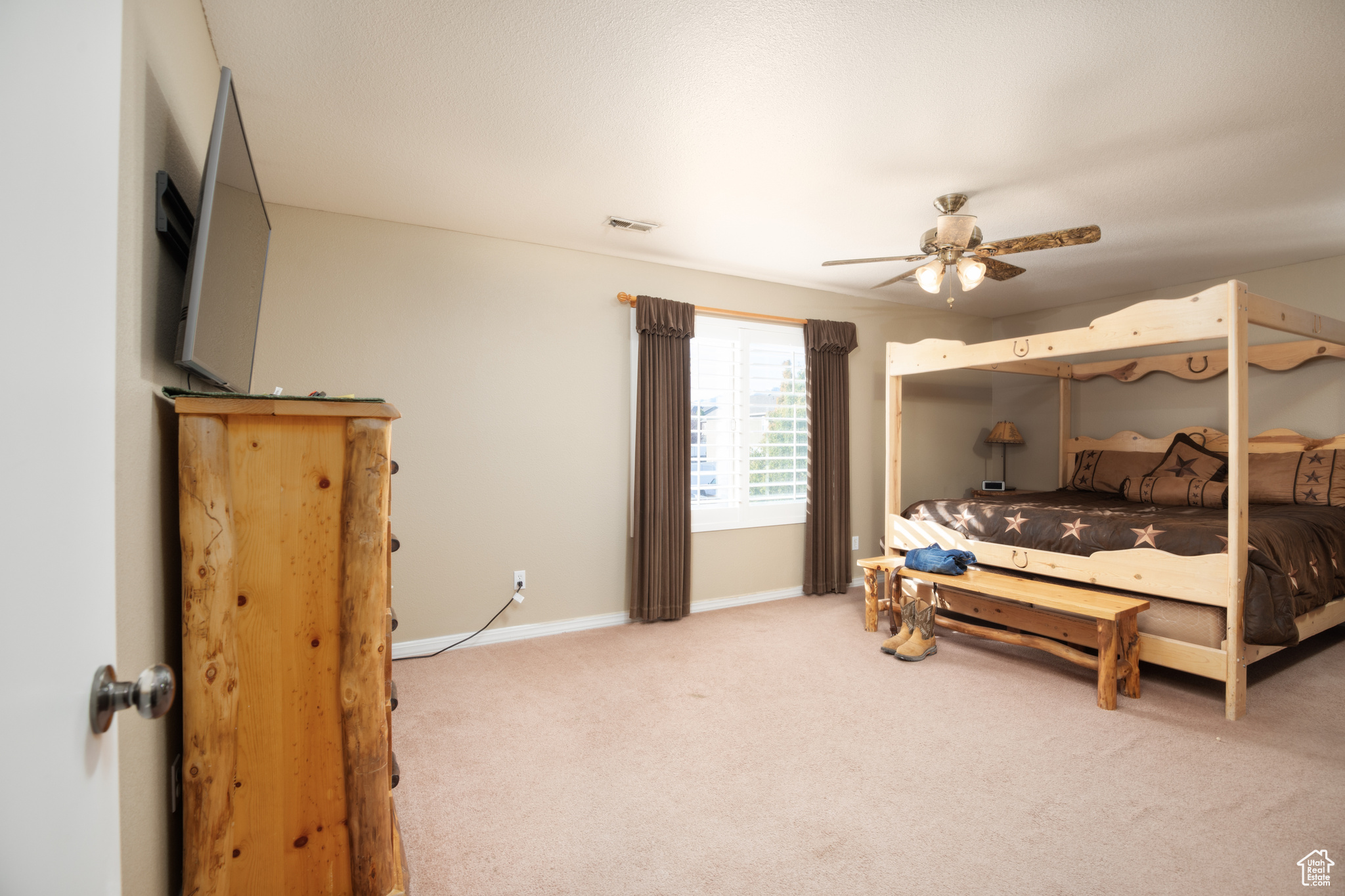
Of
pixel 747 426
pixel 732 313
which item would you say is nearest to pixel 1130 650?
pixel 747 426

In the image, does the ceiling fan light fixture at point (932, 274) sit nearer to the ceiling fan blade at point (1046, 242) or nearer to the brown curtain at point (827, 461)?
the ceiling fan blade at point (1046, 242)

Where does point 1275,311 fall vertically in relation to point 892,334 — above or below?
below

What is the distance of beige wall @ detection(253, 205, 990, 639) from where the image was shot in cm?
319

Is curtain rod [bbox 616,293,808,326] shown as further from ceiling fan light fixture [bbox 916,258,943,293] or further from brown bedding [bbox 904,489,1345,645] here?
brown bedding [bbox 904,489,1345,645]

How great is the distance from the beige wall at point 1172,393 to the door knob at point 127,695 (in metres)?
5.75

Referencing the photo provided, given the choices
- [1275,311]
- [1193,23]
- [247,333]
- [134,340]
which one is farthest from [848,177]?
[134,340]

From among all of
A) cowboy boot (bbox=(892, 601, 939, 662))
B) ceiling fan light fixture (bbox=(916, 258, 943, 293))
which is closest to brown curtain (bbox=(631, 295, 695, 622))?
cowboy boot (bbox=(892, 601, 939, 662))

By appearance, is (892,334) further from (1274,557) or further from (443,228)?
(443,228)

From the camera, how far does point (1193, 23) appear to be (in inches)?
70.7

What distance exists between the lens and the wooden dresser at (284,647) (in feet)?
4.08

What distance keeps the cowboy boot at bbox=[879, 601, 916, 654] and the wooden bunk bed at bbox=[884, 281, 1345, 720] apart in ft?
1.88

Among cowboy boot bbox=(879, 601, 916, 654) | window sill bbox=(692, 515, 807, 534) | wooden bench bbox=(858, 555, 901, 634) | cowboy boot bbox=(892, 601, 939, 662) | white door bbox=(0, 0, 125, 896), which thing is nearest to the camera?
white door bbox=(0, 0, 125, 896)

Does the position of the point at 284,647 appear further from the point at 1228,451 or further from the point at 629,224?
the point at 1228,451

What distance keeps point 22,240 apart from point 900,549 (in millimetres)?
4235
